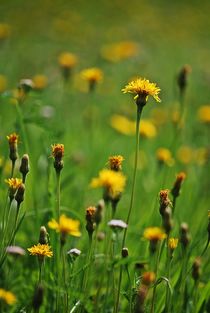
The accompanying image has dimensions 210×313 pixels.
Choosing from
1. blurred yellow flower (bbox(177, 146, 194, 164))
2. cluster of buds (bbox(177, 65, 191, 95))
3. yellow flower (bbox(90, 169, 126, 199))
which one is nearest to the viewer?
yellow flower (bbox(90, 169, 126, 199))

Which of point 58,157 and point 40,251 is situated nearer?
point 40,251

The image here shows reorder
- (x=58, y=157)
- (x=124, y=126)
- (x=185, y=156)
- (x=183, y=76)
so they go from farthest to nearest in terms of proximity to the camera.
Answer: (x=124, y=126) < (x=185, y=156) < (x=183, y=76) < (x=58, y=157)

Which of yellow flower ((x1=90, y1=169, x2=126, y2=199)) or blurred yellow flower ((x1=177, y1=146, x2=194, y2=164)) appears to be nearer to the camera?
yellow flower ((x1=90, y1=169, x2=126, y2=199))

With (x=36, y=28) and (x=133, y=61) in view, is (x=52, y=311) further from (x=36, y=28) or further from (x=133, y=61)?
(x=36, y=28)

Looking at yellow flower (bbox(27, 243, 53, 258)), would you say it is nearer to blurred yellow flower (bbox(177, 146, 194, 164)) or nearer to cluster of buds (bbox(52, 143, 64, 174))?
cluster of buds (bbox(52, 143, 64, 174))

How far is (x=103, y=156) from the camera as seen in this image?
348cm

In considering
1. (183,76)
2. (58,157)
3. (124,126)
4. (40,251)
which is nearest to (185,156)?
(124,126)

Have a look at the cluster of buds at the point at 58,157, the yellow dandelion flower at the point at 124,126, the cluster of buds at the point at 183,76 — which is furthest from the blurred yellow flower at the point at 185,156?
the cluster of buds at the point at 58,157

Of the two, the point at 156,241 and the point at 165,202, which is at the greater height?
the point at 165,202

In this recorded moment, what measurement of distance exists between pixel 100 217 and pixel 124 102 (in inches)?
161

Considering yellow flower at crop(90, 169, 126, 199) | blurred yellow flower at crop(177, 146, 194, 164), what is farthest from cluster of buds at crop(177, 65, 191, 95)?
yellow flower at crop(90, 169, 126, 199)

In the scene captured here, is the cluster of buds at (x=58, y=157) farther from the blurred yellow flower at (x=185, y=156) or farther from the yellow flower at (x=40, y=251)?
the blurred yellow flower at (x=185, y=156)

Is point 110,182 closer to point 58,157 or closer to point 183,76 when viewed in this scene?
point 58,157

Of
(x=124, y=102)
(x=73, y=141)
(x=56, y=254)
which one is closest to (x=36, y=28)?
(x=124, y=102)
